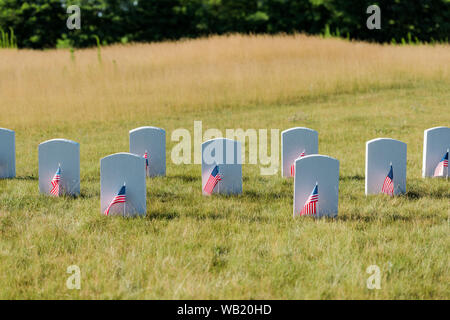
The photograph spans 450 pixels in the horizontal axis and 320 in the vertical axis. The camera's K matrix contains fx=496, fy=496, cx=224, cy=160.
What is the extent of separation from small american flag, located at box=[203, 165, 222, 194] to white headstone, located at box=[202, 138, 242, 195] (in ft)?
0.09

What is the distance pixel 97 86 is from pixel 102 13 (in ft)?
Result: 70.4

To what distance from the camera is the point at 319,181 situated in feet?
17.8

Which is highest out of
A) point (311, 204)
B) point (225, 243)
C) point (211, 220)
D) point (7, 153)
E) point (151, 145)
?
point (151, 145)

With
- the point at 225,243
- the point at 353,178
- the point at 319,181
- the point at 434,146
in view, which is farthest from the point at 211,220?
the point at 434,146

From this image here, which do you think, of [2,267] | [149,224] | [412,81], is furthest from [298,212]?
[412,81]

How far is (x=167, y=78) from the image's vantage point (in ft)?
54.4

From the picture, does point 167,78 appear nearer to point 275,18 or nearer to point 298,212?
point 298,212

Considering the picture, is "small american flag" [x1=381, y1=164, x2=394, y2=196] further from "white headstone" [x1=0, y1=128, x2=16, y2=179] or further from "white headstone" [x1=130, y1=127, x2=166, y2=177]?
"white headstone" [x1=0, y1=128, x2=16, y2=179]

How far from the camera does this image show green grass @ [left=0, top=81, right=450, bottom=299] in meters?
3.90

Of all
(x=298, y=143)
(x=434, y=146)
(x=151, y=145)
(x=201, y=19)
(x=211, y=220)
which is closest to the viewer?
(x=211, y=220)

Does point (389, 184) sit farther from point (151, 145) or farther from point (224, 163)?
point (151, 145)

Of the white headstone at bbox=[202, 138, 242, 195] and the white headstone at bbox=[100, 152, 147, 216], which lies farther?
the white headstone at bbox=[202, 138, 242, 195]

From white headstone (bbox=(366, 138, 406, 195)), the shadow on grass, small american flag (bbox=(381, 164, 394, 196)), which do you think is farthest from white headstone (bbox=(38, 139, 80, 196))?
small american flag (bbox=(381, 164, 394, 196))

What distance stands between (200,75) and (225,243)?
41.5ft
